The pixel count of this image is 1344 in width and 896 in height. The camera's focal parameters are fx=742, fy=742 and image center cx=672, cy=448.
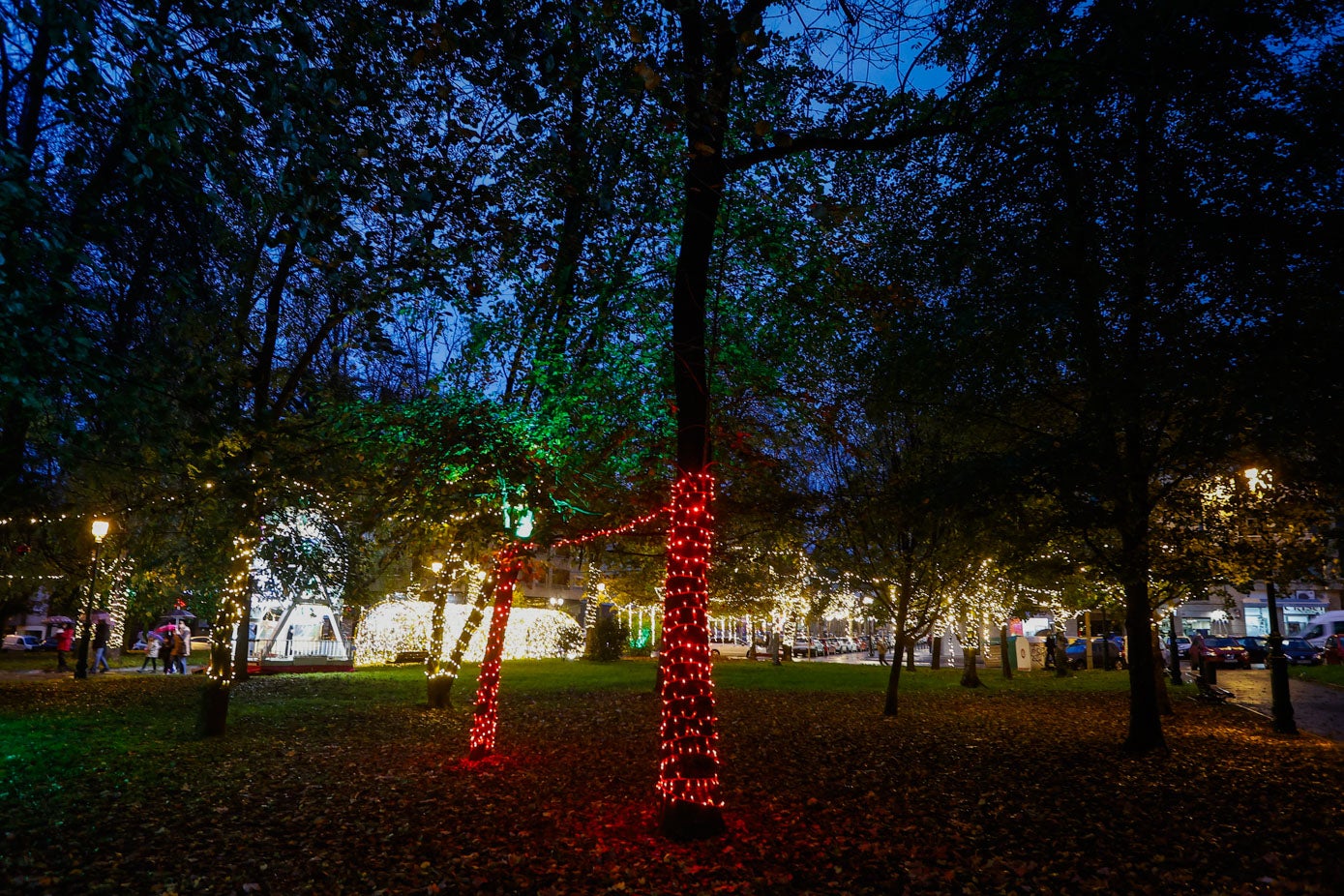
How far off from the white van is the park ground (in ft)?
136

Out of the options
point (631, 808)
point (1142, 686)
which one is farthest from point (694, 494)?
point (1142, 686)

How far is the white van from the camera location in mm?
45125

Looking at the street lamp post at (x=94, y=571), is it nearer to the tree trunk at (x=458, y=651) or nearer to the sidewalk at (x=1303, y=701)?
the tree trunk at (x=458, y=651)

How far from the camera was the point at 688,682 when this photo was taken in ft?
24.0

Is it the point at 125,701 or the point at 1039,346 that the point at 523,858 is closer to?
the point at 1039,346

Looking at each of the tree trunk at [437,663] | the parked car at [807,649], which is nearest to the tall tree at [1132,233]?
the tree trunk at [437,663]

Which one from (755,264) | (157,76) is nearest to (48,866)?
(157,76)

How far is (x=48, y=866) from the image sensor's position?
6047mm

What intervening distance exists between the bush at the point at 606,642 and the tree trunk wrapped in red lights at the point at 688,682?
31278 millimetres

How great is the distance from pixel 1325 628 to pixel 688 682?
57198 millimetres

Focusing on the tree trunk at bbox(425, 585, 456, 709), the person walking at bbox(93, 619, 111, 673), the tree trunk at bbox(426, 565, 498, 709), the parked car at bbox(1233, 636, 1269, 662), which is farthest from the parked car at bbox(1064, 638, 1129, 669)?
the person walking at bbox(93, 619, 111, 673)

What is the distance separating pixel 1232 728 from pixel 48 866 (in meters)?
18.3

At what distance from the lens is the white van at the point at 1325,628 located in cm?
4512

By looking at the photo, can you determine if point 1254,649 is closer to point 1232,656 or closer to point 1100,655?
point 1232,656
